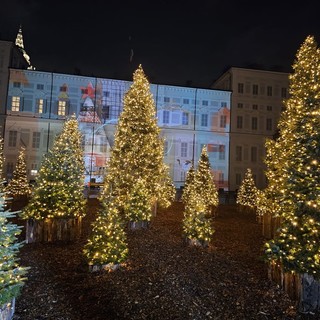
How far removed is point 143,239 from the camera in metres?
10.2

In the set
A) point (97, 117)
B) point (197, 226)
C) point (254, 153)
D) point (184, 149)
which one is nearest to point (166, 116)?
point (184, 149)

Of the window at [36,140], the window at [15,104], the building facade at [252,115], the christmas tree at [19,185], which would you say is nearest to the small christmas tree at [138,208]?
the christmas tree at [19,185]

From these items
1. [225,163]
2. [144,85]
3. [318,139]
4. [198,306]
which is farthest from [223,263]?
[225,163]

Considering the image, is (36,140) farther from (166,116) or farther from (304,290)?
(304,290)

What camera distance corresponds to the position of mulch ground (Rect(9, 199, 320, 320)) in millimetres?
5500

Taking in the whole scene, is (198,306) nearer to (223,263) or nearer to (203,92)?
(223,263)

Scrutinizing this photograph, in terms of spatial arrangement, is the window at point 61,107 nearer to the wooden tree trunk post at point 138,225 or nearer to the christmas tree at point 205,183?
the christmas tree at point 205,183

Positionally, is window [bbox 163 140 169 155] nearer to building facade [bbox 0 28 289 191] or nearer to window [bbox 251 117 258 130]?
building facade [bbox 0 28 289 191]

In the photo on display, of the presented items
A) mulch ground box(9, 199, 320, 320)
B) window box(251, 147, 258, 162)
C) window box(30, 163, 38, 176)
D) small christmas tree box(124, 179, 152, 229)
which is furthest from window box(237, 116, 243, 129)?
mulch ground box(9, 199, 320, 320)

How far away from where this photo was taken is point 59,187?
10.1 meters

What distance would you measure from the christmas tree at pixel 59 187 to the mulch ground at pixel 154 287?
1.11 meters

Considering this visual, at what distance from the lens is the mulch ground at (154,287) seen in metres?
5.50

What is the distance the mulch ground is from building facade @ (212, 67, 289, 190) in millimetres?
25790

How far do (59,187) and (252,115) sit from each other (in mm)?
29771
